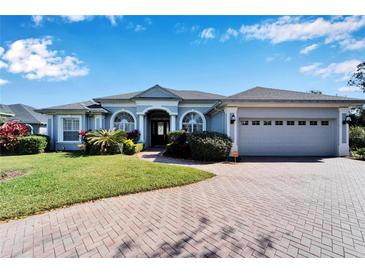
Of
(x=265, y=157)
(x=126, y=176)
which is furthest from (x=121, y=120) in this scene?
(x=265, y=157)

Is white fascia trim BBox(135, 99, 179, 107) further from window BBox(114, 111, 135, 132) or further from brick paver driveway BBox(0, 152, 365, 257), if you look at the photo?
brick paver driveway BBox(0, 152, 365, 257)

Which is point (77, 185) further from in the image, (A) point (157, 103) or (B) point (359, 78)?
(B) point (359, 78)

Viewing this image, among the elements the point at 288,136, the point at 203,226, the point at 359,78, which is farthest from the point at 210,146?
the point at 359,78

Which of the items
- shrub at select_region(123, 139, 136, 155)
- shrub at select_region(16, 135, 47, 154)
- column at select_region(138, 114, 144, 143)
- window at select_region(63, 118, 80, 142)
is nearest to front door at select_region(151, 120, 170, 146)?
column at select_region(138, 114, 144, 143)

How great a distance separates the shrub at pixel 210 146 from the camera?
995cm

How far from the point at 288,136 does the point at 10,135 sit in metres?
19.1

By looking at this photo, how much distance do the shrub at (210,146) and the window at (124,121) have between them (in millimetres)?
8204

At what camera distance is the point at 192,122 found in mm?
16734

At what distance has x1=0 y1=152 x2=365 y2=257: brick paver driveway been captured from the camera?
8.66ft

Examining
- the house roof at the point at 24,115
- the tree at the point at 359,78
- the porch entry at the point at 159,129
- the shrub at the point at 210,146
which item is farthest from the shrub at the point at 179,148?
the tree at the point at 359,78

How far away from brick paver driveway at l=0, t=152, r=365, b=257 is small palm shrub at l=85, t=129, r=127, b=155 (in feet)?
26.8

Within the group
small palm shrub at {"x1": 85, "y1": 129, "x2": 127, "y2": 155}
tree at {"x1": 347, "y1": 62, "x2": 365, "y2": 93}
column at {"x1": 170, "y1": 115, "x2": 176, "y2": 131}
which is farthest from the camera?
tree at {"x1": 347, "y1": 62, "x2": 365, "y2": 93}

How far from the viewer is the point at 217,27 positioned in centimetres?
553

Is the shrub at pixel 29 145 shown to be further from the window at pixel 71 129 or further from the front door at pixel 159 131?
the front door at pixel 159 131
